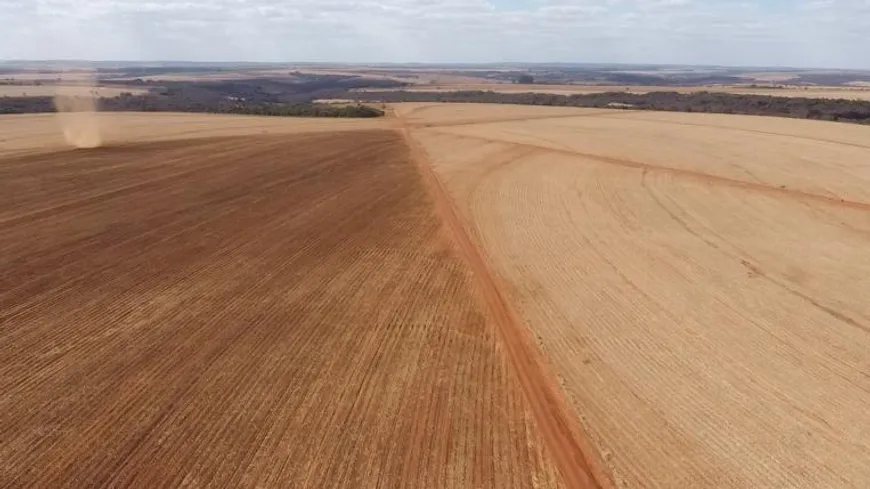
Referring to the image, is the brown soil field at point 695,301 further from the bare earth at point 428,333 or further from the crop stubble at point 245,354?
the crop stubble at point 245,354

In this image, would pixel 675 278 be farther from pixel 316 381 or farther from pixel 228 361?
pixel 228 361

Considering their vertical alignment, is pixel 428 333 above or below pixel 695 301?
above

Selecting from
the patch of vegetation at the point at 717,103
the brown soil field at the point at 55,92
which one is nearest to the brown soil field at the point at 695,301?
the patch of vegetation at the point at 717,103

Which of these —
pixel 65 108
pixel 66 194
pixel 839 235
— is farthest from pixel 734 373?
pixel 65 108

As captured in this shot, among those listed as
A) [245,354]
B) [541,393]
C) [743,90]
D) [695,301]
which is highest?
[245,354]

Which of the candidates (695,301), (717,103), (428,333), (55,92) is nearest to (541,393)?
(428,333)

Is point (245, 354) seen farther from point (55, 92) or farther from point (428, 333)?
point (55, 92)

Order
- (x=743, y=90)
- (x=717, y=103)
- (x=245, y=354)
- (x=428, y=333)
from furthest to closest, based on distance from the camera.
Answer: (x=743, y=90) → (x=717, y=103) → (x=428, y=333) → (x=245, y=354)

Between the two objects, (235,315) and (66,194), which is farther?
(66,194)
